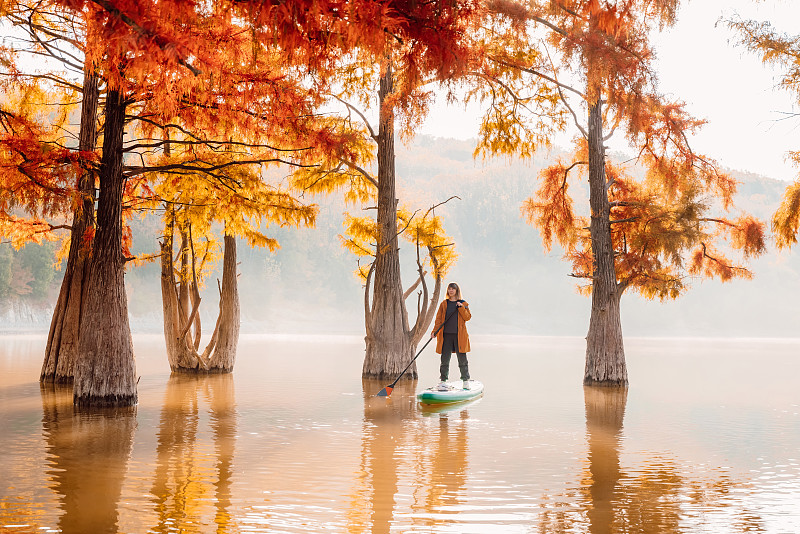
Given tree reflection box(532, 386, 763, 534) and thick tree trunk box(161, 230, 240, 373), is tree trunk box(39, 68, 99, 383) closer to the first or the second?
thick tree trunk box(161, 230, 240, 373)

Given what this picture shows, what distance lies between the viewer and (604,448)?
33.8ft

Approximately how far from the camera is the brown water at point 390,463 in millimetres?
6457

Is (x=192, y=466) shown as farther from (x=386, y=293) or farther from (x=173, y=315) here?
(x=173, y=315)

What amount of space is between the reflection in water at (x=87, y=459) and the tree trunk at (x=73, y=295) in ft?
7.30

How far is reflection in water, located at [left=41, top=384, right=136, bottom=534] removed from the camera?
6.28 meters

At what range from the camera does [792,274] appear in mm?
110188

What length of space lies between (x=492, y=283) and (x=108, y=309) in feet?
316

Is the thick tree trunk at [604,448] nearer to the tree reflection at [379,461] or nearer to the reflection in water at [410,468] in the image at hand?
the reflection in water at [410,468]

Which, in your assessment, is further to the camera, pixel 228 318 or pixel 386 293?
pixel 228 318

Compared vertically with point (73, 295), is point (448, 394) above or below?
below

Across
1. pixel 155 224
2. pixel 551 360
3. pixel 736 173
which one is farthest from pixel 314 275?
pixel 551 360

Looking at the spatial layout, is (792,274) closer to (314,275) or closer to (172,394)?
(314,275)

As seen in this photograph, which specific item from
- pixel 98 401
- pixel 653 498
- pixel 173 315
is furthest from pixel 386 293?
pixel 653 498

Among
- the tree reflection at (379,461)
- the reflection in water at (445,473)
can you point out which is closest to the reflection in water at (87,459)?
the tree reflection at (379,461)
